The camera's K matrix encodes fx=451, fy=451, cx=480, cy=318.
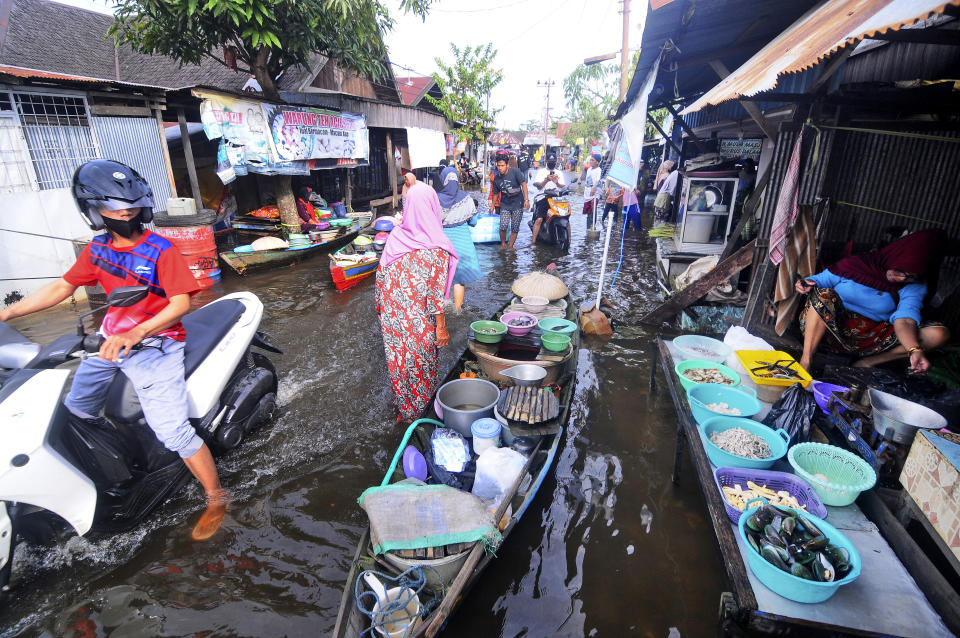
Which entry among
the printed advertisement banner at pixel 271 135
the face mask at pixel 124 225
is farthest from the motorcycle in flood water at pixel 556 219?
the face mask at pixel 124 225

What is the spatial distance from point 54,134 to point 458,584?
9.71 meters

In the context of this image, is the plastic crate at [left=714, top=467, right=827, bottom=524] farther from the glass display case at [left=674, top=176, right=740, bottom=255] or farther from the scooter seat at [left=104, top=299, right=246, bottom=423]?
the glass display case at [left=674, top=176, right=740, bottom=255]

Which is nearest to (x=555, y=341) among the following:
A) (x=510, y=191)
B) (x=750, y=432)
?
(x=750, y=432)

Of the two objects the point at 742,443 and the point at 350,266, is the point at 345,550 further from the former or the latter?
the point at 350,266

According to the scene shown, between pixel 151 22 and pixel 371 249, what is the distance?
225 inches

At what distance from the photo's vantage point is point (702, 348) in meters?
4.40

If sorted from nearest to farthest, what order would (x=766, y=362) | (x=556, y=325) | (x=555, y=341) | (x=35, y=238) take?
(x=766, y=362)
(x=555, y=341)
(x=556, y=325)
(x=35, y=238)

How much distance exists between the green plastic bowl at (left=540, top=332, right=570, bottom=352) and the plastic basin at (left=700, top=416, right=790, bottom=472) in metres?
1.71

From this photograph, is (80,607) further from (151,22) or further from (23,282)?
(151,22)

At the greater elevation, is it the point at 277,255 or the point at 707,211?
the point at 707,211

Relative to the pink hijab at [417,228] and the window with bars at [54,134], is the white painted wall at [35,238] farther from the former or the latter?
the pink hijab at [417,228]

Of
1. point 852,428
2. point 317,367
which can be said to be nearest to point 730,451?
point 852,428

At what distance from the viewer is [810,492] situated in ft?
8.13

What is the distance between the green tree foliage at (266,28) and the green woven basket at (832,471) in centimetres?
901
